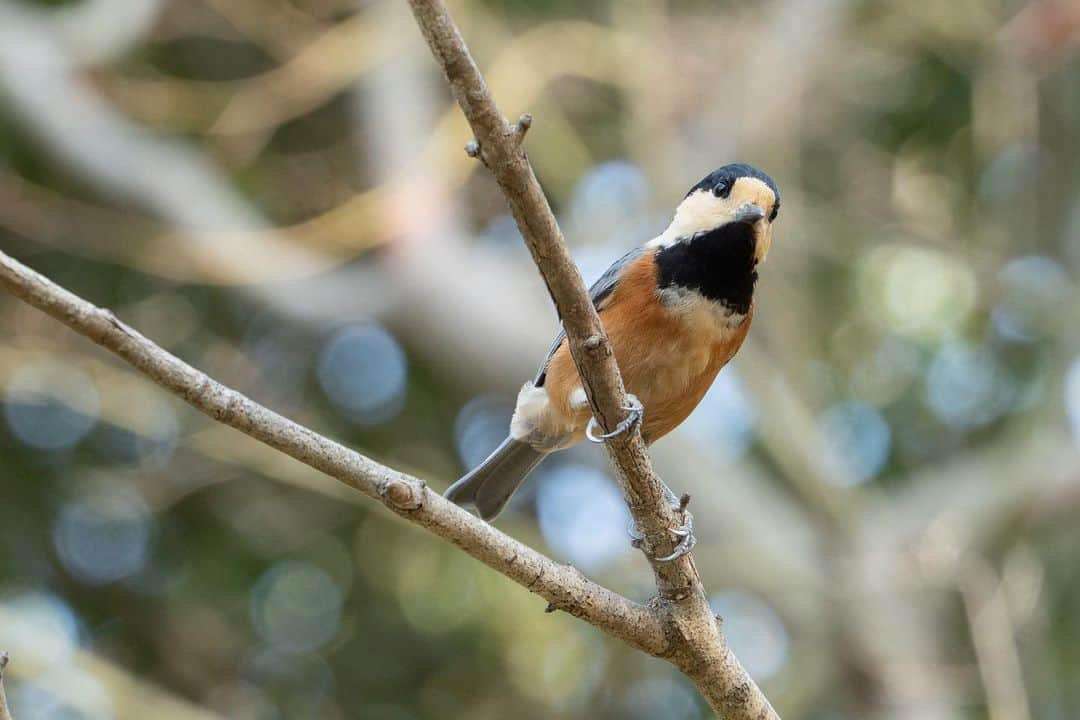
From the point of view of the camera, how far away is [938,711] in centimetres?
735

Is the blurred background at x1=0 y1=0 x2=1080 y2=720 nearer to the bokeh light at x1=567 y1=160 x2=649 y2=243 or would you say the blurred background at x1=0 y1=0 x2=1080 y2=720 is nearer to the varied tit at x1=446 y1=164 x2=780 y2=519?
the bokeh light at x1=567 y1=160 x2=649 y2=243

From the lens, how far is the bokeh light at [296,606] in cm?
806

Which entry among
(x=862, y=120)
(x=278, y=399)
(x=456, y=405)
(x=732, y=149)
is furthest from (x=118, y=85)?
(x=862, y=120)

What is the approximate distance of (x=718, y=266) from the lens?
4.12 meters

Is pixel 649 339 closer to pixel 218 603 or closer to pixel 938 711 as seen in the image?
pixel 938 711

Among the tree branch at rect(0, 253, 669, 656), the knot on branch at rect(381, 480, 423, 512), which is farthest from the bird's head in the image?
the knot on branch at rect(381, 480, 423, 512)

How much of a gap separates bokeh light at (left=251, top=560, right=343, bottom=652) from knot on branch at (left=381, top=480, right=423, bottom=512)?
5572 millimetres

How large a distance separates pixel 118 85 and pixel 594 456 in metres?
4.22

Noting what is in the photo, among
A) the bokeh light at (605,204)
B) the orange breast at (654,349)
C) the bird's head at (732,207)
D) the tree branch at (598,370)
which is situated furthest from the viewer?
the bokeh light at (605,204)

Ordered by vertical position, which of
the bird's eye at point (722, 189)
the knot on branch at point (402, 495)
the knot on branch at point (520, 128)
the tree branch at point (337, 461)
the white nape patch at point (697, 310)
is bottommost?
the knot on branch at point (402, 495)

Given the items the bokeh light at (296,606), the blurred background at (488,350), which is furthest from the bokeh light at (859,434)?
the bokeh light at (296,606)

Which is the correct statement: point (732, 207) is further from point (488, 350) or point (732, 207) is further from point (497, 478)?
point (488, 350)

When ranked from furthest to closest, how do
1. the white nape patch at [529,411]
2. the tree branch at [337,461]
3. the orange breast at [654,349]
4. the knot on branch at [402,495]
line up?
the white nape patch at [529,411] → the orange breast at [654,349] → the knot on branch at [402,495] → the tree branch at [337,461]

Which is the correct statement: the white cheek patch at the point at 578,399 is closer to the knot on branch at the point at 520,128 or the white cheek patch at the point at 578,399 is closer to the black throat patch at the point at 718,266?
the black throat patch at the point at 718,266
